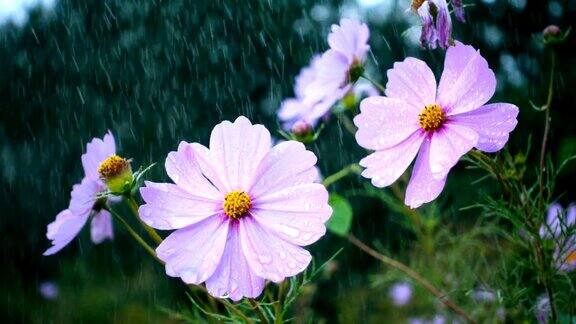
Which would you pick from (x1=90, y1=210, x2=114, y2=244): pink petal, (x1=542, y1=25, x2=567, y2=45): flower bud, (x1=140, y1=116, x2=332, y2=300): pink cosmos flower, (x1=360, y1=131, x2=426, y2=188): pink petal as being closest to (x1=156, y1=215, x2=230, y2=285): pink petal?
(x1=140, y1=116, x2=332, y2=300): pink cosmos flower

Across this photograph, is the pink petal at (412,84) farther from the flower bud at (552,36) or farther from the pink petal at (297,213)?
the flower bud at (552,36)

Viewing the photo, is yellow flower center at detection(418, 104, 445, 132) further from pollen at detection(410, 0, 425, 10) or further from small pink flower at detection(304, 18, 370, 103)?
small pink flower at detection(304, 18, 370, 103)

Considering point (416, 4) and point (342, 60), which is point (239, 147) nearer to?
point (416, 4)

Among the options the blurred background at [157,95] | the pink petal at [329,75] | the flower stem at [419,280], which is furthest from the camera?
the blurred background at [157,95]

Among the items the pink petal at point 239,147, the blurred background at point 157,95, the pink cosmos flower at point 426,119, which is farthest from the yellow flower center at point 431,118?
the blurred background at point 157,95

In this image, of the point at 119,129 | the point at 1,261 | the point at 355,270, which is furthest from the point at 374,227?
the point at 1,261

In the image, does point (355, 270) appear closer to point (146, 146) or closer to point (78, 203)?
point (146, 146)
